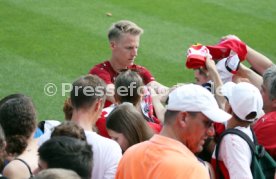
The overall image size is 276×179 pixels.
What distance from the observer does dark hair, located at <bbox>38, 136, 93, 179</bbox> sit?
3666 mm

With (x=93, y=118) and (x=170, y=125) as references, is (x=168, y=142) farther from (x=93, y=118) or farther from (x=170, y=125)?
(x=93, y=118)

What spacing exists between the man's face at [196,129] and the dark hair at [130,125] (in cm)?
87

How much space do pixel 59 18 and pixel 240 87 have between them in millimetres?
6386

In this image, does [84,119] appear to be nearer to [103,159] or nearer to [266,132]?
[103,159]

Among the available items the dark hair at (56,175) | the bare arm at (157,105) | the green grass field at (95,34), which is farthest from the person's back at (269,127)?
the green grass field at (95,34)

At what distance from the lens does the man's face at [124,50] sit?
6430 millimetres

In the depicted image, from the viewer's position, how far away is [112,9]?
11.3m

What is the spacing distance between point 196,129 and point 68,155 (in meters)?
0.75

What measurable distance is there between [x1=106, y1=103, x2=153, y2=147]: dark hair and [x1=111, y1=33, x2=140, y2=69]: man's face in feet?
5.61

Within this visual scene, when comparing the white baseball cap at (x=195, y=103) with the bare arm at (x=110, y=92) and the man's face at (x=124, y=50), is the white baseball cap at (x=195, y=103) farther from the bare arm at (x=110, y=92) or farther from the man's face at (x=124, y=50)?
the man's face at (x=124, y=50)

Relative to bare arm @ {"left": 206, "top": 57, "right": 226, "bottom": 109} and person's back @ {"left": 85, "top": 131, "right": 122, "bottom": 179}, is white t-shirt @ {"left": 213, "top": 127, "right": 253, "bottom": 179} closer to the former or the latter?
person's back @ {"left": 85, "top": 131, "right": 122, "bottom": 179}

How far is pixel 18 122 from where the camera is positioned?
14.6 feet

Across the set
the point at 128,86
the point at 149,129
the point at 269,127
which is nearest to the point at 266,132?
the point at 269,127

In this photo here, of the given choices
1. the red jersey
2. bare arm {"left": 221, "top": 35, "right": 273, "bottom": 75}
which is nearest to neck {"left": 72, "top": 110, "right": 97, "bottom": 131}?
the red jersey
